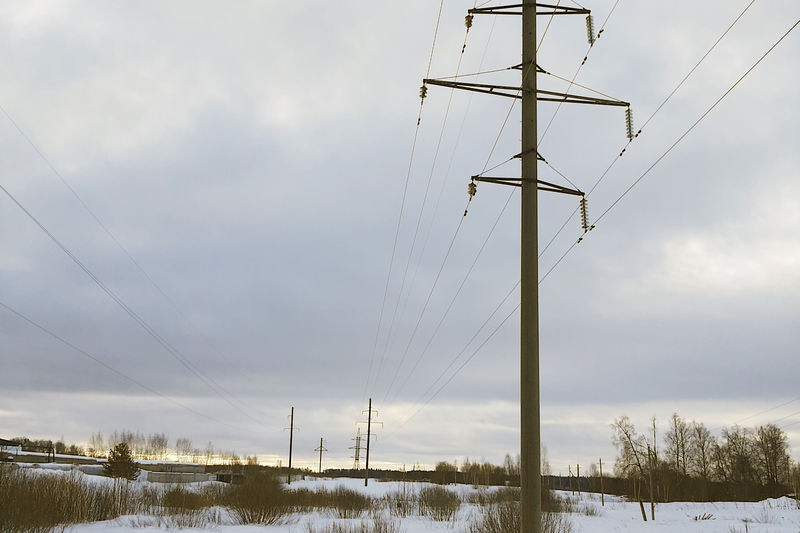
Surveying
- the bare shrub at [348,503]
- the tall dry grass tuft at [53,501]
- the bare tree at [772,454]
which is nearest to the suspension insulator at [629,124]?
the tall dry grass tuft at [53,501]

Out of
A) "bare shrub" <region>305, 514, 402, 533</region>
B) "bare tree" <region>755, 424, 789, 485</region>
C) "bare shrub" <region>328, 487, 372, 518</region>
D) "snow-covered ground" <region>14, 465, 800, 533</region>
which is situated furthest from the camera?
"bare tree" <region>755, 424, 789, 485</region>

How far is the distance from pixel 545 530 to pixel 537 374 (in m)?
8.21

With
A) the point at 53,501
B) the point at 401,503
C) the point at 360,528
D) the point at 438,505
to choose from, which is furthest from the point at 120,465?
the point at 360,528

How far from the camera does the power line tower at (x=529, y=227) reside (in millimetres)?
9570

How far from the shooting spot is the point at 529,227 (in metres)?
10.4

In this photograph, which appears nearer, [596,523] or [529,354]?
[529,354]

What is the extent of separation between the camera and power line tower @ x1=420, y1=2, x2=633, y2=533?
Answer: 31.4 ft

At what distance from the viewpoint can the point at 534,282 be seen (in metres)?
10.1

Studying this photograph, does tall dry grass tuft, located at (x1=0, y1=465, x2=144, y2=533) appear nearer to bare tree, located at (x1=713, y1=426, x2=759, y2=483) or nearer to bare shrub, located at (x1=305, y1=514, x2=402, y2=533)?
bare shrub, located at (x1=305, y1=514, x2=402, y2=533)

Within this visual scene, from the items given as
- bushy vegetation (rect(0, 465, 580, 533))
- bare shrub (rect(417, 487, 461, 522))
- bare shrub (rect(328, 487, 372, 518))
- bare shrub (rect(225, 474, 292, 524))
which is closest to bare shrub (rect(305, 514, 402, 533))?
bushy vegetation (rect(0, 465, 580, 533))

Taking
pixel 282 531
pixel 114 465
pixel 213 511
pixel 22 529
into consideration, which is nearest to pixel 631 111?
pixel 22 529

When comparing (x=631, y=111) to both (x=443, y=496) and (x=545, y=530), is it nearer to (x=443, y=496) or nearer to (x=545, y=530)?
(x=545, y=530)

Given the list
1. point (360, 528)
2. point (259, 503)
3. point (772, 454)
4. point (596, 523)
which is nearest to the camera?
point (360, 528)

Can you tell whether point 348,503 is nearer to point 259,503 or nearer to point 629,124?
point 259,503
